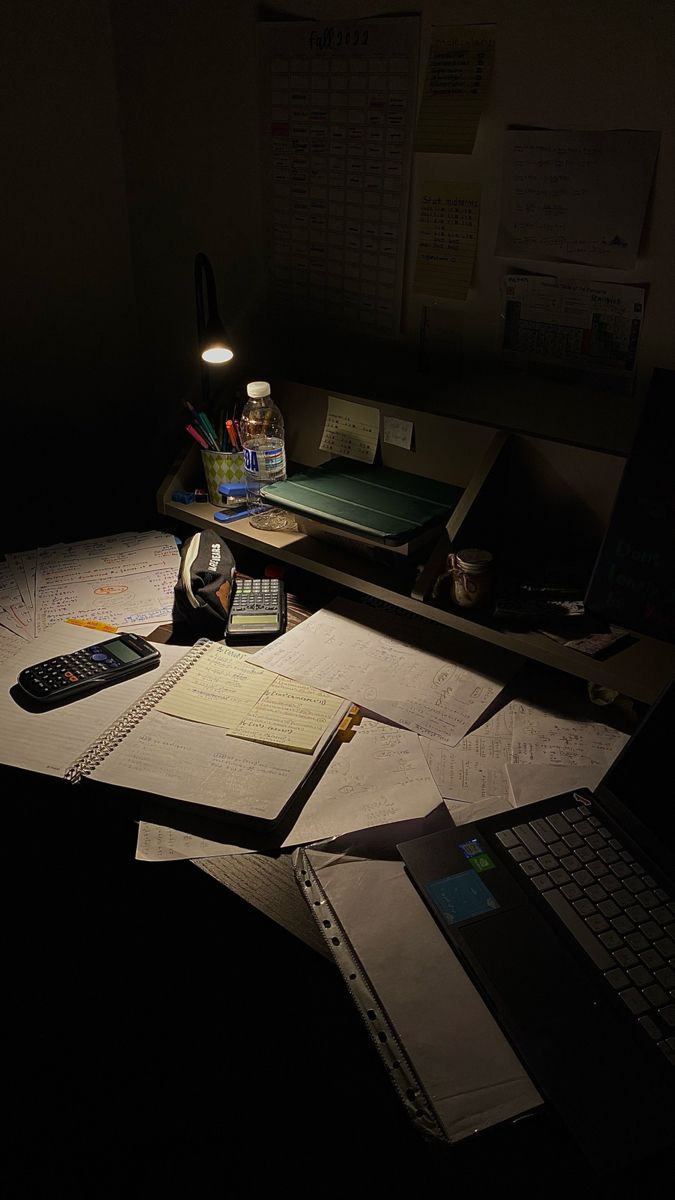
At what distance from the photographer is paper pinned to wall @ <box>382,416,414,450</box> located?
1.45m

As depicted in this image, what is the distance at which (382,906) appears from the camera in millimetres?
892

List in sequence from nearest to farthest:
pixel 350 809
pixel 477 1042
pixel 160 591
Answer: pixel 477 1042, pixel 350 809, pixel 160 591

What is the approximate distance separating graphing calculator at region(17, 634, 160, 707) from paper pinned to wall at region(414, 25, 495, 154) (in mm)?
924

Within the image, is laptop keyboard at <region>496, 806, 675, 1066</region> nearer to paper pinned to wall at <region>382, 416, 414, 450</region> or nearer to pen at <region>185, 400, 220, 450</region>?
paper pinned to wall at <region>382, 416, 414, 450</region>

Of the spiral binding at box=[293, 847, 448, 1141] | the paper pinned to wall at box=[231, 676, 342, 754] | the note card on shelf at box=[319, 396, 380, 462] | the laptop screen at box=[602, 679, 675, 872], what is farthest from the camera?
the note card on shelf at box=[319, 396, 380, 462]


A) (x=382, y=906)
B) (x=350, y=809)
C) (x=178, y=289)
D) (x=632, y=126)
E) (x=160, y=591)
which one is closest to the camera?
(x=382, y=906)

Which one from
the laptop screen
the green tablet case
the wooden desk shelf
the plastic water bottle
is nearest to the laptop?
the laptop screen

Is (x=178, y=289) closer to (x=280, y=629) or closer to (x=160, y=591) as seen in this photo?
(x=160, y=591)

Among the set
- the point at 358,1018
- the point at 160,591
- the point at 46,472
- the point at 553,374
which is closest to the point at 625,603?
the point at 553,374

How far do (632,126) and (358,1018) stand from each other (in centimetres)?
115

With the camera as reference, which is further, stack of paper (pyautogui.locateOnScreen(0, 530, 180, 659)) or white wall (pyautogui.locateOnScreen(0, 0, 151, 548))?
white wall (pyautogui.locateOnScreen(0, 0, 151, 548))

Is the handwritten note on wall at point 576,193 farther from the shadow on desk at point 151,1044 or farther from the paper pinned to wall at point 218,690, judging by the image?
the shadow on desk at point 151,1044

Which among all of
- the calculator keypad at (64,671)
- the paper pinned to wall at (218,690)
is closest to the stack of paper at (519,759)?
the paper pinned to wall at (218,690)

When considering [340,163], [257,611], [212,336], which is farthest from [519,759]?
[340,163]
